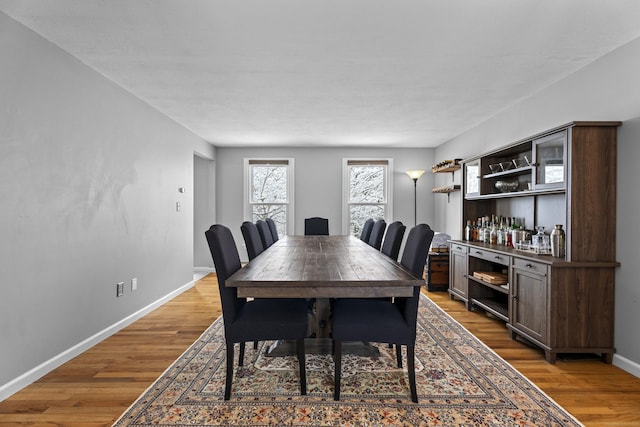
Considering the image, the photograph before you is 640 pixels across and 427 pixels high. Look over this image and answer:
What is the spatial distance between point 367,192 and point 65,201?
505 centimetres

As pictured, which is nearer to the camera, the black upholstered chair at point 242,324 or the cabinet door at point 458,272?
the black upholstered chair at point 242,324

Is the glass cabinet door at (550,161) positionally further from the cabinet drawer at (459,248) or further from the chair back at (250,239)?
the chair back at (250,239)

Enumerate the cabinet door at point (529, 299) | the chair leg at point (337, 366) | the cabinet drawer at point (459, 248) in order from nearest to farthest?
the chair leg at point (337, 366) → the cabinet door at point (529, 299) → the cabinet drawer at point (459, 248)

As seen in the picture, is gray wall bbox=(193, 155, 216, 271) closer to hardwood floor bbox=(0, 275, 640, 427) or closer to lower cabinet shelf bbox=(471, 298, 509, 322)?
hardwood floor bbox=(0, 275, 640, 427)

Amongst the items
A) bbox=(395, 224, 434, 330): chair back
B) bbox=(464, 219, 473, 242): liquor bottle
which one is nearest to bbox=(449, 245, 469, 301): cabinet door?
bbox=(464, 219, 473, 242): liquor bottle

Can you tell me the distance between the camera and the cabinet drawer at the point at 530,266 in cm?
281

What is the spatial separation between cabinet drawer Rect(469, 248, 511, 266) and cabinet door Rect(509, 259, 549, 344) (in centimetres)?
16

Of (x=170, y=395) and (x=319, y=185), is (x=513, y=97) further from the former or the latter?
(x=170, y=395)

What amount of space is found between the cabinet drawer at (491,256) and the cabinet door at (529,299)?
0.16m

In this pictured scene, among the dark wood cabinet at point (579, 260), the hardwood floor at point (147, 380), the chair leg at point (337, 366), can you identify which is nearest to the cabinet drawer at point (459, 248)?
the hardwood floor at point (147, 380)

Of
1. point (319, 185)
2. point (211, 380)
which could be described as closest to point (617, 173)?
point (211, 380)

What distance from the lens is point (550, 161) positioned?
3.02 m

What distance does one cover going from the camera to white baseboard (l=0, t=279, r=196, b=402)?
2.25 meters

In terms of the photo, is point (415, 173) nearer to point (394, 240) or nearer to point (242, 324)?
point (394, 240)
